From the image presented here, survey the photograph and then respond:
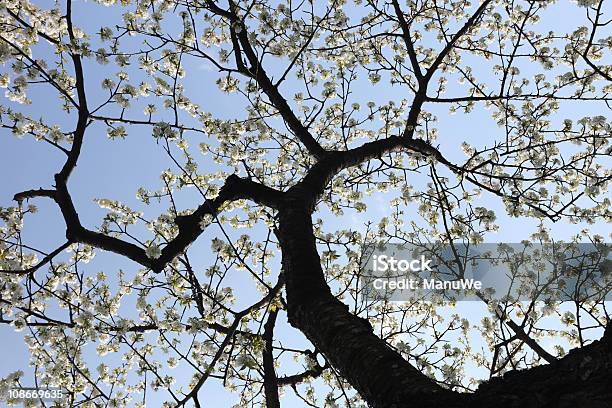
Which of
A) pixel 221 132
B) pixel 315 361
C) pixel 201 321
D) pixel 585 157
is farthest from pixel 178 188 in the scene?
pixel 585 157

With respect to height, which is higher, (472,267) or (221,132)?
(221,132)

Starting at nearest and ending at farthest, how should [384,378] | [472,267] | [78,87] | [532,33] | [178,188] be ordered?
1. [384,378]
2. [78,87]
3. [472,267]
4. [178,188]
5. [532,33]

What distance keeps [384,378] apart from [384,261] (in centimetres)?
411

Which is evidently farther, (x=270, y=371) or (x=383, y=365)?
(x=270, y=371)

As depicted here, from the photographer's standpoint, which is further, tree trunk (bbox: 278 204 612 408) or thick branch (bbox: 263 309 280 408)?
thick branch (bbox: 263 309 280 408)

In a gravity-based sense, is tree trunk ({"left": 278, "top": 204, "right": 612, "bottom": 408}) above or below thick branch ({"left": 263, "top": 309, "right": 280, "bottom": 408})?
below

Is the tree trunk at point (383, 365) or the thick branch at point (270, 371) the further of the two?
the thick branch at point (270, 371)

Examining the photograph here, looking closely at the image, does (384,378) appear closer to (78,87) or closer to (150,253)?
(150,253)

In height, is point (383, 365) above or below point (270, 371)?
below

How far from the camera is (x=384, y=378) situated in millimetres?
2154

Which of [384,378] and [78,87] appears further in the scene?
[78,87]

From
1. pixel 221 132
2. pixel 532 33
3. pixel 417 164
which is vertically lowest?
pixel 417 164

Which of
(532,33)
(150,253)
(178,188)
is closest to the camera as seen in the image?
(150,253)

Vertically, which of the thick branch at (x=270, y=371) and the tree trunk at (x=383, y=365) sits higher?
the thick branch at (x=270, y=371)
